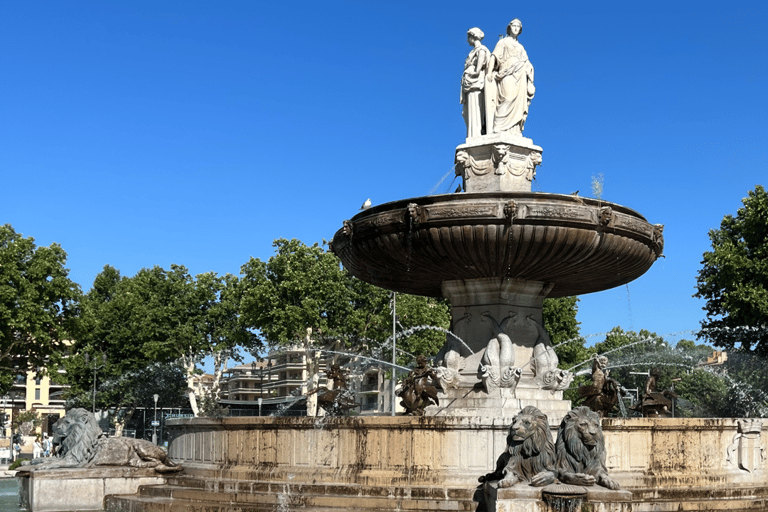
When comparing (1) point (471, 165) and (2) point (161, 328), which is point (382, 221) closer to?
(1) point (471, 165)

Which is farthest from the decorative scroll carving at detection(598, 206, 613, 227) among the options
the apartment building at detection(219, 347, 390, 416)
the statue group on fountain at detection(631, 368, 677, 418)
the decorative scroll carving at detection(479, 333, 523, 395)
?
the apartment building at detection(219, 347, 390, 416)

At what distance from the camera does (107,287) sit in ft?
201

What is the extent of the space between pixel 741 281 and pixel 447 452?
68.9ft

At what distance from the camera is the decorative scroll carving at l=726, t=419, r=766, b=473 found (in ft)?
35.0

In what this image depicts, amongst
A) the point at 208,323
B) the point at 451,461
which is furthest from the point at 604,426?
the point at 208,323

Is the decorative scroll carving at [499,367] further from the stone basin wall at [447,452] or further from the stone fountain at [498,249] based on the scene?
the stone basin wall at [447,452]

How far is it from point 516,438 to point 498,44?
7.59 m

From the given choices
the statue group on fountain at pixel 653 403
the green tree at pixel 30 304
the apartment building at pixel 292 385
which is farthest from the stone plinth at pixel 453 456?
the green tree at pixel 30 304

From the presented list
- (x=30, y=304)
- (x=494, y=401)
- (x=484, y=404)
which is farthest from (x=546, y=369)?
(x=30, y=304)

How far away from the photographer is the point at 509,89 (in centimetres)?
1382

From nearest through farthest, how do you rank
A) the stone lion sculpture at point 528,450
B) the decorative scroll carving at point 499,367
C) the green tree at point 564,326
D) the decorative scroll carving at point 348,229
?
the stone lion sculpture at point 528,450, the decorative scroll carving at point 499,367, the decorative scroll carving at point 348,229, the green tree at point 564,326

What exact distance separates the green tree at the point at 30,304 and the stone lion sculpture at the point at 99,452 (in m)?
22.1

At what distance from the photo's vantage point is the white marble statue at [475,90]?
13859mm

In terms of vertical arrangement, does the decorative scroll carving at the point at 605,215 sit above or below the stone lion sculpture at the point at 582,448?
above
